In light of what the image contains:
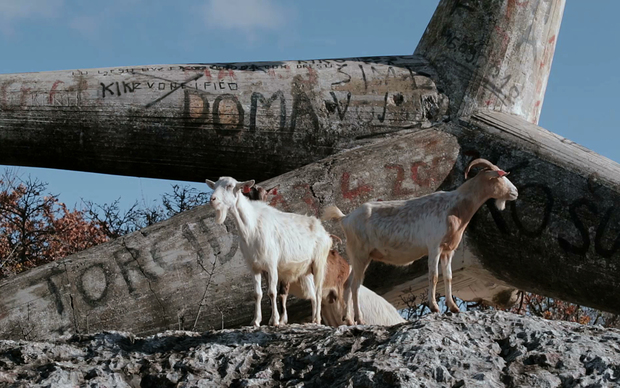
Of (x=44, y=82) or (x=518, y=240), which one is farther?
(x=44, y=82)

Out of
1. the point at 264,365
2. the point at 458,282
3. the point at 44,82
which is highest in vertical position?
the point at 44,82

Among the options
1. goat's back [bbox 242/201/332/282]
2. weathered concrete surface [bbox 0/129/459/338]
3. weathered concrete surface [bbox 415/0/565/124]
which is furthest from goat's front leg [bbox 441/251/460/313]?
weathered concrete surface [bbox 415/0/565/124]

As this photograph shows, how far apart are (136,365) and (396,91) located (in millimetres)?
6790

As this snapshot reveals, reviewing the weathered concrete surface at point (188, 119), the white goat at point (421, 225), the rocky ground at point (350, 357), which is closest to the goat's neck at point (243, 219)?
the white goat at point (421, 225)

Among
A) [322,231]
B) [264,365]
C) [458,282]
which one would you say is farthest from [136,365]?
[458,282]

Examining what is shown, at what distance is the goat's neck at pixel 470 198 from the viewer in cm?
704

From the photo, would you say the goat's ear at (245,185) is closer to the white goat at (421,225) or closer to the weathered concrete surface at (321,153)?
the white goat at (421,225)

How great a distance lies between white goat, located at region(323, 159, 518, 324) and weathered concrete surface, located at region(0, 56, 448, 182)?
4188mm

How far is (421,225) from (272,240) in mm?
1134

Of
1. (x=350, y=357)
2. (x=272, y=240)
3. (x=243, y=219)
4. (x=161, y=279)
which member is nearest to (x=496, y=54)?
(x=161, y=279)

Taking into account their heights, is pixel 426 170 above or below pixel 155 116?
below

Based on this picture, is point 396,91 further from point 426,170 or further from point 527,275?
point 527,275

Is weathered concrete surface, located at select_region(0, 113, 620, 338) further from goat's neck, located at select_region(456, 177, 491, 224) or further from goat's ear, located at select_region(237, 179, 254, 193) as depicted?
goat's neck, located at select_region(456, 177, 491, 224)

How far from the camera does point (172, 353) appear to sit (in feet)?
19.1
